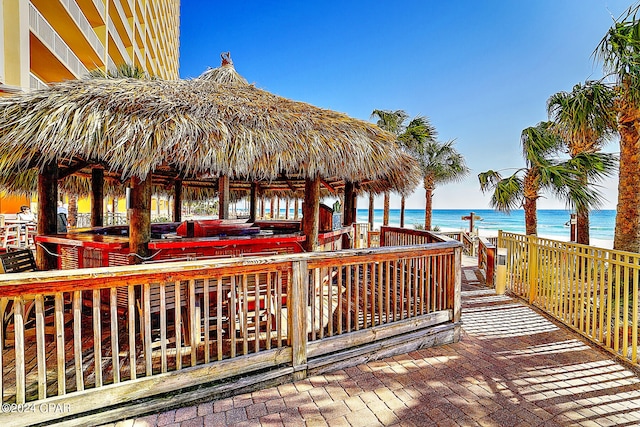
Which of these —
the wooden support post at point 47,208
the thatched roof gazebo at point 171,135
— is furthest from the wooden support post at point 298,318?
the wooden support post at point 47,208

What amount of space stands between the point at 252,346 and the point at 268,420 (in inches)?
38.9

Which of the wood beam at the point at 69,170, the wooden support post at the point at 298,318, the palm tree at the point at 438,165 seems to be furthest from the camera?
the palm tree at the point at 438,165

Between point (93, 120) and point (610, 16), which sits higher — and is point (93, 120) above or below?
below

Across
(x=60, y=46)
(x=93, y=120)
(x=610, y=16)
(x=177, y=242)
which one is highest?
(x=60, y=46)

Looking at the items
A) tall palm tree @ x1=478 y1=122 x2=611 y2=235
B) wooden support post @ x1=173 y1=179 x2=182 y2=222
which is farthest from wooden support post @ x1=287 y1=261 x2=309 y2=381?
tall palm tree @ x1=478 y1=122 x2=611 y2=235

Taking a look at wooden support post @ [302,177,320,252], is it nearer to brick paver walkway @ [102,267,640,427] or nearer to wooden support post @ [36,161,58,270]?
brick paver walkway @ [102,267,640,427]

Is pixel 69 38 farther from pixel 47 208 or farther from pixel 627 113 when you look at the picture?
pixel 627 113

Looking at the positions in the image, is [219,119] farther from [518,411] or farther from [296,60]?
[296,60]

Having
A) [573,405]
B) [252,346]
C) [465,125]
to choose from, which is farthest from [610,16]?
[465,125]

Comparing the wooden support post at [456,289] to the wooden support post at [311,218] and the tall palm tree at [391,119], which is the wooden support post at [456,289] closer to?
the wooden support post at [311,218]

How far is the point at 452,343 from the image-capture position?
12.5 feet

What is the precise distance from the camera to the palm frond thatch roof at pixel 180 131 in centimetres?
Result: 326

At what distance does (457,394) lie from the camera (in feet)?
8.89

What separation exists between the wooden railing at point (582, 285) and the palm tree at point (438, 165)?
38.5ft
